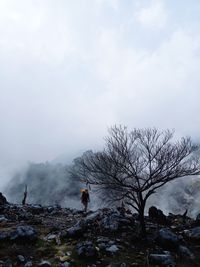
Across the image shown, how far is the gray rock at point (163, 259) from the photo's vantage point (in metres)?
10.7

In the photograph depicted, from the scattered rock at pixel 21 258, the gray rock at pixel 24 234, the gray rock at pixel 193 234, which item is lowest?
the scattered rock at pixel 21 258

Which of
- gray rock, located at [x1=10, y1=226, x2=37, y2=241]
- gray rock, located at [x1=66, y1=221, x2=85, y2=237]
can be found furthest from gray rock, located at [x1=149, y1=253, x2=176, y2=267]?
gray rock, located at [x1=10, y1=226, x2=37, y2=241]

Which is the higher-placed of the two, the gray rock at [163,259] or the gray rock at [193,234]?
the gray rock at [193,234]

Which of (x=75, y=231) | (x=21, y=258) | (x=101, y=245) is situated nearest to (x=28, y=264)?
(x=21, y=258)

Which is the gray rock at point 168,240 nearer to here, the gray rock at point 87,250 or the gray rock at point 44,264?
the gray rock at point 87,250

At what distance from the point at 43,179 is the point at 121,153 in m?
81.5

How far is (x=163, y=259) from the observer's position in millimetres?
10945

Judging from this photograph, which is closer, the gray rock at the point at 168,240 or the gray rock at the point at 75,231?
the gray rock at the point at 168,240

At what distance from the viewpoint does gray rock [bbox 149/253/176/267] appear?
10742 millimetres

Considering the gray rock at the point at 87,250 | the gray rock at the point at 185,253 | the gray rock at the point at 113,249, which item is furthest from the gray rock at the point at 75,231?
the gray rock at the point at 185,253

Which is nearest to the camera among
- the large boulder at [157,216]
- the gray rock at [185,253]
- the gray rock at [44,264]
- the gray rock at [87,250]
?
the gray rock at [44,264]

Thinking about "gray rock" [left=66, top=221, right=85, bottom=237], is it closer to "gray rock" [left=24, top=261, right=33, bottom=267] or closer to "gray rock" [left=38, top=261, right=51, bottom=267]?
"gray rock" [left=38, top=261, right=51, bottom=267]

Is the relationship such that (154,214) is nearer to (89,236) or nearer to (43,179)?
(89,236)

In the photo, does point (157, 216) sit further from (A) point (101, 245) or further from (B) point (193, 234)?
(A) point (101, 245)
